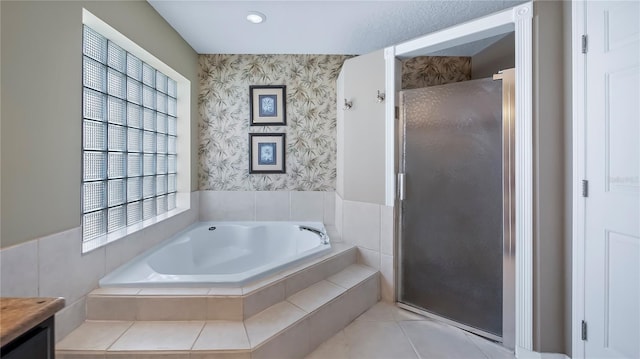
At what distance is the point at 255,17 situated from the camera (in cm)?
209

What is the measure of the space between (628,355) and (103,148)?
3.14m

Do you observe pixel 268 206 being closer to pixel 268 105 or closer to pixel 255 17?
pixel 268 105

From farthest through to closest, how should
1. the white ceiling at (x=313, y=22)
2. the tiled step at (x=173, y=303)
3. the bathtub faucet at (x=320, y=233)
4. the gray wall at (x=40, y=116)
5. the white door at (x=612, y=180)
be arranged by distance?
1. the bathtub faucet at (x=320, y=233)
2. the white ceiling at (x=313, y=22)
3. the tiled step at (x=173, y=303)
4. the white door at (x=612, y=180)
5. the gray wall at (x=40, y=116)


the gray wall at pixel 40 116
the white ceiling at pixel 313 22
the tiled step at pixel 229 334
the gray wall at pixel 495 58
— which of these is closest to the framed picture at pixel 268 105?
the white ceiling at pixel 313 22

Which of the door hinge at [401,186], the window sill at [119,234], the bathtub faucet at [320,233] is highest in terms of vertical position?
the door hinge at [401,186]

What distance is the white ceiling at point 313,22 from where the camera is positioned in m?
1.95

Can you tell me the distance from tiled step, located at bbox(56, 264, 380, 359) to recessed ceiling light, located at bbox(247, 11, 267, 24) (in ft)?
6.86

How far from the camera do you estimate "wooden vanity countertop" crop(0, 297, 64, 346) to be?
522 mm

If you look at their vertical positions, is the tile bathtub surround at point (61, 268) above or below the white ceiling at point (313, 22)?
below

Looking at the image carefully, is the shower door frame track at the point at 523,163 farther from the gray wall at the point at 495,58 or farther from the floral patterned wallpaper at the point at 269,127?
the floral patterned wallpaper at the point at 269,127

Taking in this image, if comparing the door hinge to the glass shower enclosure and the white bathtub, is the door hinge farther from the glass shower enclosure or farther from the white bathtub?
the white bathtub

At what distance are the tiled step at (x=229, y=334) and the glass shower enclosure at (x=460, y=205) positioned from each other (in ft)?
2.30

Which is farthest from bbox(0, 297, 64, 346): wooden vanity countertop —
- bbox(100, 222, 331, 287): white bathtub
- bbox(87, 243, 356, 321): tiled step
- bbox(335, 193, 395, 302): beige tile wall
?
bbox(335, 193, 395, 302): beige tile wall

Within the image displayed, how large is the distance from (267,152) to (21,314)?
242 centimetres
